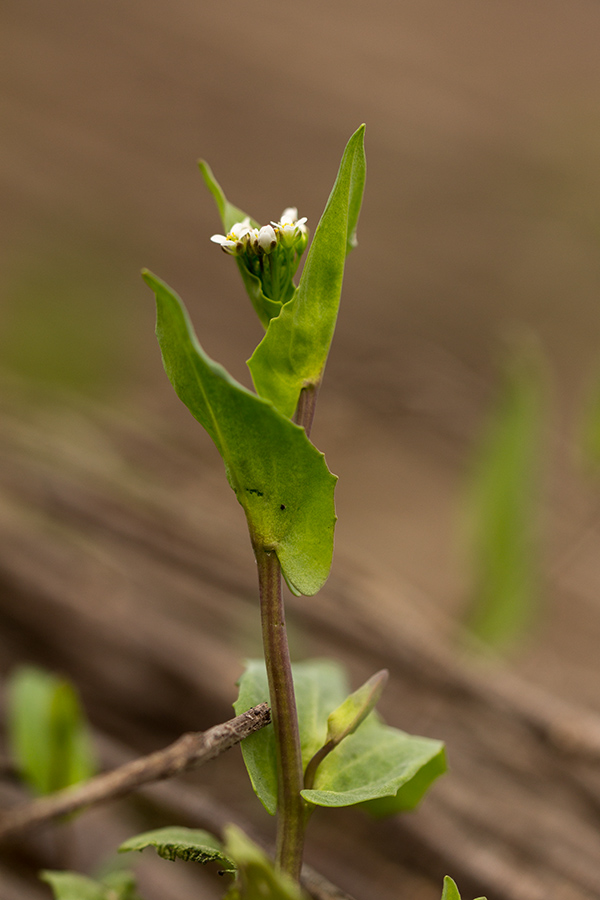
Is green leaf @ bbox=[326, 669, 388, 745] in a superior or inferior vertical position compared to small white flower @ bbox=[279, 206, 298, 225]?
inferior

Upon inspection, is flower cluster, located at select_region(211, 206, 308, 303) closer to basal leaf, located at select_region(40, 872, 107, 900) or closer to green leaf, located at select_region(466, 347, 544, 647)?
basal leaf, located at select_region(40, 872, 107, 900)

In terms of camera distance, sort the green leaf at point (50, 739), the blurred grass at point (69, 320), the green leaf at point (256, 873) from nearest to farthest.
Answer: the green leaf at point (256, 873) < the green leaf at point (50, 739) < the blurred grass at point (69, 320)

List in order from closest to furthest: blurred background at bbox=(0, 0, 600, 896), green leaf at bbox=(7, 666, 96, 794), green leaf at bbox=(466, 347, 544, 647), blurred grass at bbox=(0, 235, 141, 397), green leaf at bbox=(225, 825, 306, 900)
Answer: green leaf at bbox=(225, 825, 306, 900), green leaf at bbox=(7, 666, 96, 794), green leaf at bbox=(466, 347, 544, 647), blurred background at bbox=(0, 0, 600, 896), blurred grass at bbox=(0, 235, 141, 397)

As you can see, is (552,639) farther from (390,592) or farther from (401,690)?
(401,690)

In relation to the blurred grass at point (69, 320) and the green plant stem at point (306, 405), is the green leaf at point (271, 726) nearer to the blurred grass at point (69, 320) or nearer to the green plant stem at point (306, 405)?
the green plant stem at point (306, 405)

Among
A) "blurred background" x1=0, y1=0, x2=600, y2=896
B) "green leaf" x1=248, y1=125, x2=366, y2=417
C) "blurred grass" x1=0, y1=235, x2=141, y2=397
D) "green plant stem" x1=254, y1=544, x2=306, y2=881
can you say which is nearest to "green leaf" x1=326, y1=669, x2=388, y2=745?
"green plant stem" x1=254, y1=544, x2=306, y2=881

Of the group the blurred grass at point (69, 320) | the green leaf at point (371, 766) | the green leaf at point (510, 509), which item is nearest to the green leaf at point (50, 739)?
the green leaf at point (371, 766)
